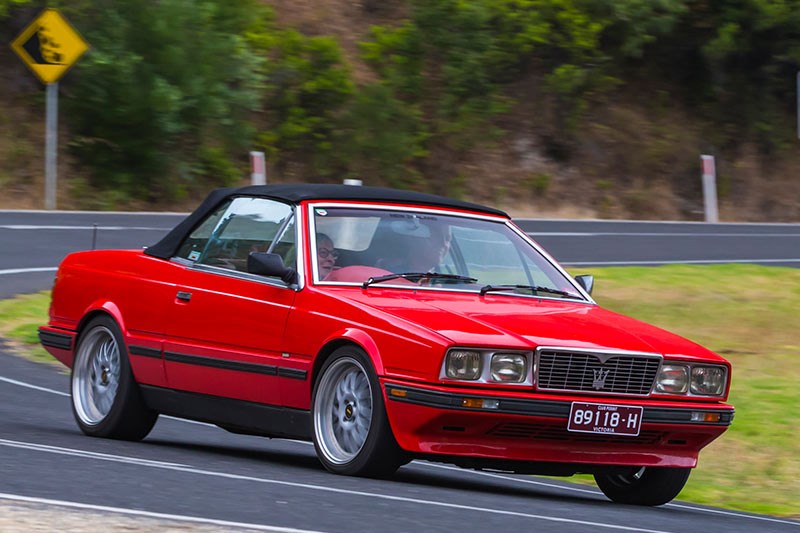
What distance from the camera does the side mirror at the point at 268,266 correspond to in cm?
763

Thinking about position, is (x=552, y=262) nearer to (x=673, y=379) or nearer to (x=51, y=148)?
(x=673, y=379)

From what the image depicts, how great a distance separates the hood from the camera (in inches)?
271

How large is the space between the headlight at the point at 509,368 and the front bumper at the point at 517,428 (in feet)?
0.28

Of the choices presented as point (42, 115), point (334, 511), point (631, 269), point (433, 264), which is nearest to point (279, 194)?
point (433, 264)

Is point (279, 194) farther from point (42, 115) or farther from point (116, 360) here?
point (42, 115)

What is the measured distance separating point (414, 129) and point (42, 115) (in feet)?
23.9

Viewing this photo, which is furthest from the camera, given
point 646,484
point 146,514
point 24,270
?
point 24,270

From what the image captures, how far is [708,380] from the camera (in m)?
7.41

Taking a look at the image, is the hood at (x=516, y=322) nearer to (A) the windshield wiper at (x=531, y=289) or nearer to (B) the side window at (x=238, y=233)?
(A) the windshield wiper at (x=531, y=289)

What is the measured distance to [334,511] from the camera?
588cm

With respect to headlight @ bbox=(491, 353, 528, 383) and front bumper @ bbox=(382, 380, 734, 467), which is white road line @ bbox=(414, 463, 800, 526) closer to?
front bumper @ bbox=(382, 380, 734, 467)

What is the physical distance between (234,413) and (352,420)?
1033mm

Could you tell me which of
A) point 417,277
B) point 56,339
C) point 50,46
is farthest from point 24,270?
point 417,277

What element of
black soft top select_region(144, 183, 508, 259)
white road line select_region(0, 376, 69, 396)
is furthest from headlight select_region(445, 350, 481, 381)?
white road line select_region(0, 376, 69, 396)
